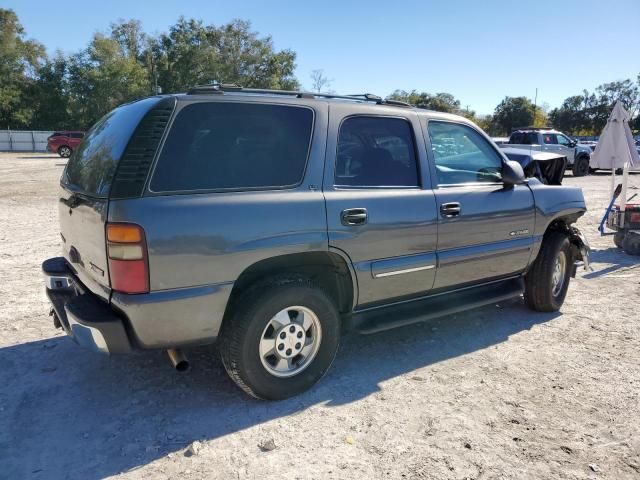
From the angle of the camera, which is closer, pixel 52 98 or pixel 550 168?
pixel 550 168

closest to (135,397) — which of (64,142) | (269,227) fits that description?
(269,227)

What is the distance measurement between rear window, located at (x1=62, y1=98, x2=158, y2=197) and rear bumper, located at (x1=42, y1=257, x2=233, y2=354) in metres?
0.64

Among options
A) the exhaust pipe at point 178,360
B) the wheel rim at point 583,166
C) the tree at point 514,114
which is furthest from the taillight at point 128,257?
the tree at point 514,114

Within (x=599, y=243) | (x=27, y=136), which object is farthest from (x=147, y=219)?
(x=27, y=136)

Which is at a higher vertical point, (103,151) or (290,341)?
(103,151)

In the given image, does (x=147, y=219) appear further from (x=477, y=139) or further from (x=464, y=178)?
(x=477, y=139)

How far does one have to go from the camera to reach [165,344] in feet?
9.05

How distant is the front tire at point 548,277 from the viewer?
4.69m

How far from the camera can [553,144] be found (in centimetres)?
2016

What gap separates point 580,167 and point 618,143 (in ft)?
46.0

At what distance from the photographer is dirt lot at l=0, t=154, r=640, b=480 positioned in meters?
2.61

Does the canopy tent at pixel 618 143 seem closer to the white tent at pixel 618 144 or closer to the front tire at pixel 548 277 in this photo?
the white tent at pixel 618 144

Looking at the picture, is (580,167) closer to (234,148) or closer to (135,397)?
(234,148)

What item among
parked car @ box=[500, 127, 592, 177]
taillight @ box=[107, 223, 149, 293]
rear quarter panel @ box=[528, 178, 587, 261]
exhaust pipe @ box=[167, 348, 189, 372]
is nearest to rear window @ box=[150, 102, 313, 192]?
taillight @ box=[107, 223, 149, 293]
